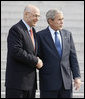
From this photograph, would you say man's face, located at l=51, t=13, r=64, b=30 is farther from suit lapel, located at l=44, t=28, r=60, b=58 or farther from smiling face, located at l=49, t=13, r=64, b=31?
suit lapel, located at l=44, t=28, r=60, b=58

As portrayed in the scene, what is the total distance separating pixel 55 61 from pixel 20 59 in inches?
16.7

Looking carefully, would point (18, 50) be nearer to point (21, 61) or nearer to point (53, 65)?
point (21, 61)

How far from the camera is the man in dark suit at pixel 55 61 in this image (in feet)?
12.5

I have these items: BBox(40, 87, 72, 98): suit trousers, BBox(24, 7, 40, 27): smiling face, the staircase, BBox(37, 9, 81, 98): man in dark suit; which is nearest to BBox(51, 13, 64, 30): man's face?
BBox(37, 9, 81, 98): man in dark suit

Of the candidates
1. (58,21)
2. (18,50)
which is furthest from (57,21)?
(18,50)

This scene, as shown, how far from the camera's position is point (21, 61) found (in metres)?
3.61

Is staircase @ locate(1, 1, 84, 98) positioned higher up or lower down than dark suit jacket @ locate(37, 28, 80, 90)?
higher up

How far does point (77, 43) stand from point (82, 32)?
0.57 meters

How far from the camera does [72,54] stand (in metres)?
3.93

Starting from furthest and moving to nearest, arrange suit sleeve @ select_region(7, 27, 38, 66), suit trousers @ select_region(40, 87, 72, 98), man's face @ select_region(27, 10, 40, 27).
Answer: suit trousers @ select_region(40, 87, 72, 98) → man's face @ select_region(27, 10, 40, 27) → suit sleeve @ select_region(7, 27, 38, 66)

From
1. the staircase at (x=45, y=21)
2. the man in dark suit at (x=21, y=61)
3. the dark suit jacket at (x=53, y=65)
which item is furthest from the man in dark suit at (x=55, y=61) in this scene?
the staircase at (x=45, y=21)

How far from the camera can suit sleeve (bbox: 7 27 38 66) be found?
358cm

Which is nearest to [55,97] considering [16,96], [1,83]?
[16,96]

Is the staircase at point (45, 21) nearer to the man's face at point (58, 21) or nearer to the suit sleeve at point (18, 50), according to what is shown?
the man's face at point (58, 21)
